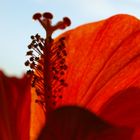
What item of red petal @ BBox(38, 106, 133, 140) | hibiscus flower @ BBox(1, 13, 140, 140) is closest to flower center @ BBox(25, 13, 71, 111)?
hibiscus flower @ BBox(1, 13, 140, 140)

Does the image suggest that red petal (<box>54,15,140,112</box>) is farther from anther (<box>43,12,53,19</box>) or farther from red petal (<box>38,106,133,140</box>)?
red petal (<box>38,106,133,140</box>)

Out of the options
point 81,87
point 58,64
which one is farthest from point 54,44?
point 81,87

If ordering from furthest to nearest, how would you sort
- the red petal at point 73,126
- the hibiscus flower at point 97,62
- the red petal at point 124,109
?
the hibiscus flower at point 97,62
the red petal at point 124,109
the red petal at point 73,126

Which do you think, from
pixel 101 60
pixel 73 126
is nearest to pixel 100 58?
pixel 101 60

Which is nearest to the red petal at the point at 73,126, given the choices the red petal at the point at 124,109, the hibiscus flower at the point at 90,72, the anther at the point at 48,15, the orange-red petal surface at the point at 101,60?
the hibiscus flower at the point at 90,72

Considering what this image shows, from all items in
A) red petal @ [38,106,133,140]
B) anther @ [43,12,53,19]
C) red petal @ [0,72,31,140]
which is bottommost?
red petal @ [0,72,31,140]

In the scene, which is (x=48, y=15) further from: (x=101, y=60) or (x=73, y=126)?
(x=73, y=126)

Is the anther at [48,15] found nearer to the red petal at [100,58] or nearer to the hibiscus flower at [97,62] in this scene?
the hibiscus flower at [97,62]
